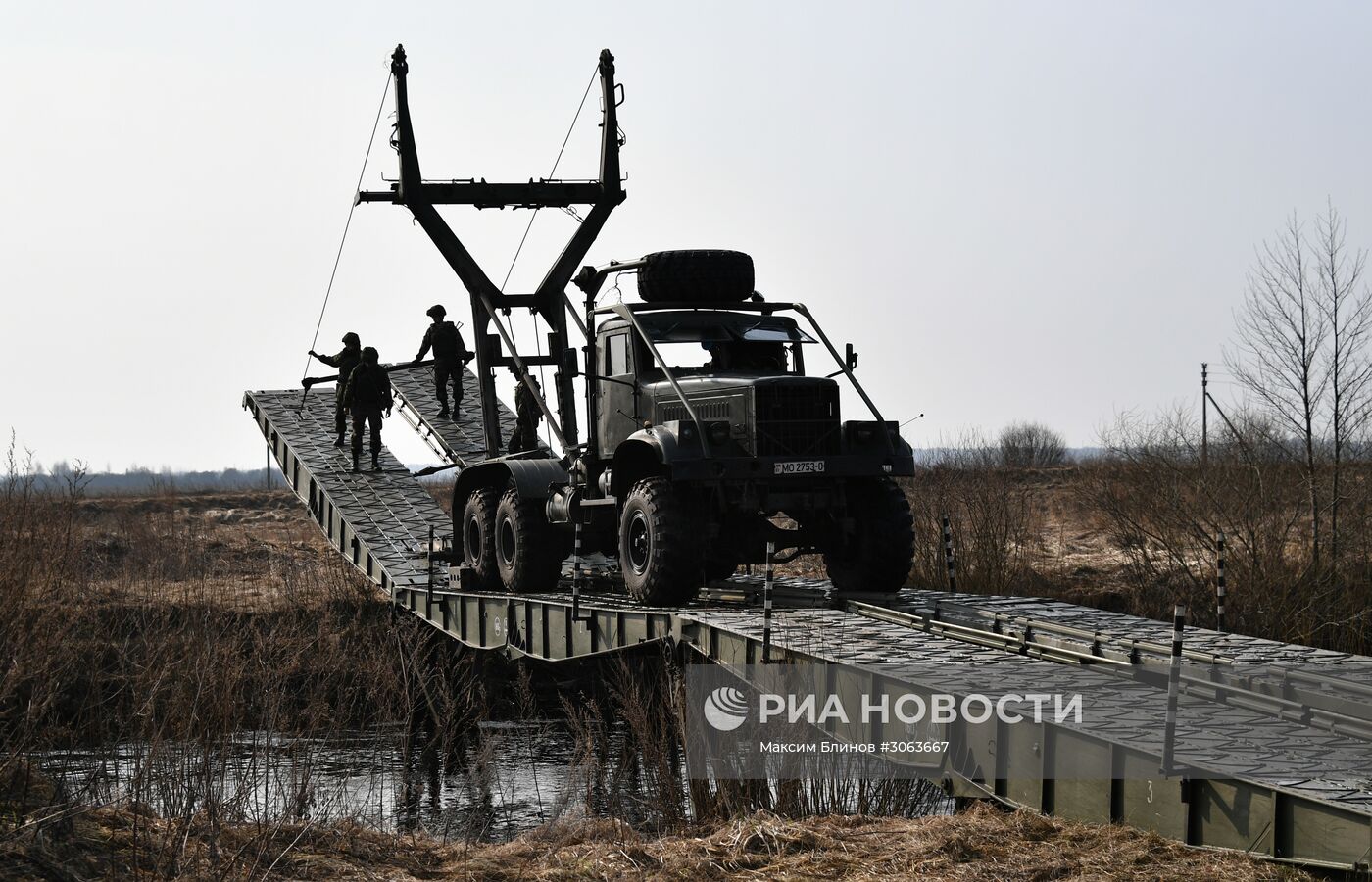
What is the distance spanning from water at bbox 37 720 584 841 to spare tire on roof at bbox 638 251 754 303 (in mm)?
4583

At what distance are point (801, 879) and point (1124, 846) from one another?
1634 millimetres

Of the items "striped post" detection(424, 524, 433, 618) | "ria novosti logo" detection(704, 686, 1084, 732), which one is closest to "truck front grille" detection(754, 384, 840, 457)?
"ria novosti logo" detection(704, 686, 1084, 732)

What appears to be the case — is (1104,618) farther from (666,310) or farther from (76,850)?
(76,850)

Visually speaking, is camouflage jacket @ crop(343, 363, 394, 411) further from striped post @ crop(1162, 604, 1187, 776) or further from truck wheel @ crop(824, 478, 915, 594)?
striped post @ crop(1162, 604, 1187, 776)

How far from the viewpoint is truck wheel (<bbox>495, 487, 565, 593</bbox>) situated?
16.2m

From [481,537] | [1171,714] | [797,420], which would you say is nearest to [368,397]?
[481,537]

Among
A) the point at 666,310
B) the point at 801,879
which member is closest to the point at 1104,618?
the point at 666,310

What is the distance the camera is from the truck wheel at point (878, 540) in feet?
46.0

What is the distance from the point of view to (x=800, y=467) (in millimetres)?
13367

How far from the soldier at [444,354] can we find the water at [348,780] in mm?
5100

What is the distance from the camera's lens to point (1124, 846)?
297 inches

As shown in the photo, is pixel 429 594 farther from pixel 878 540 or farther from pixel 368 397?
pixel 878 540

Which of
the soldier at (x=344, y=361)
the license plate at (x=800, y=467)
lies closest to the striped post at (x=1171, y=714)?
the license plate at (x=800, y=467)

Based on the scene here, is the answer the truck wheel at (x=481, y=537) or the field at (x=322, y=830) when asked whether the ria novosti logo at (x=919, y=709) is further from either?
the truck wheel at (x=481, y=537)
